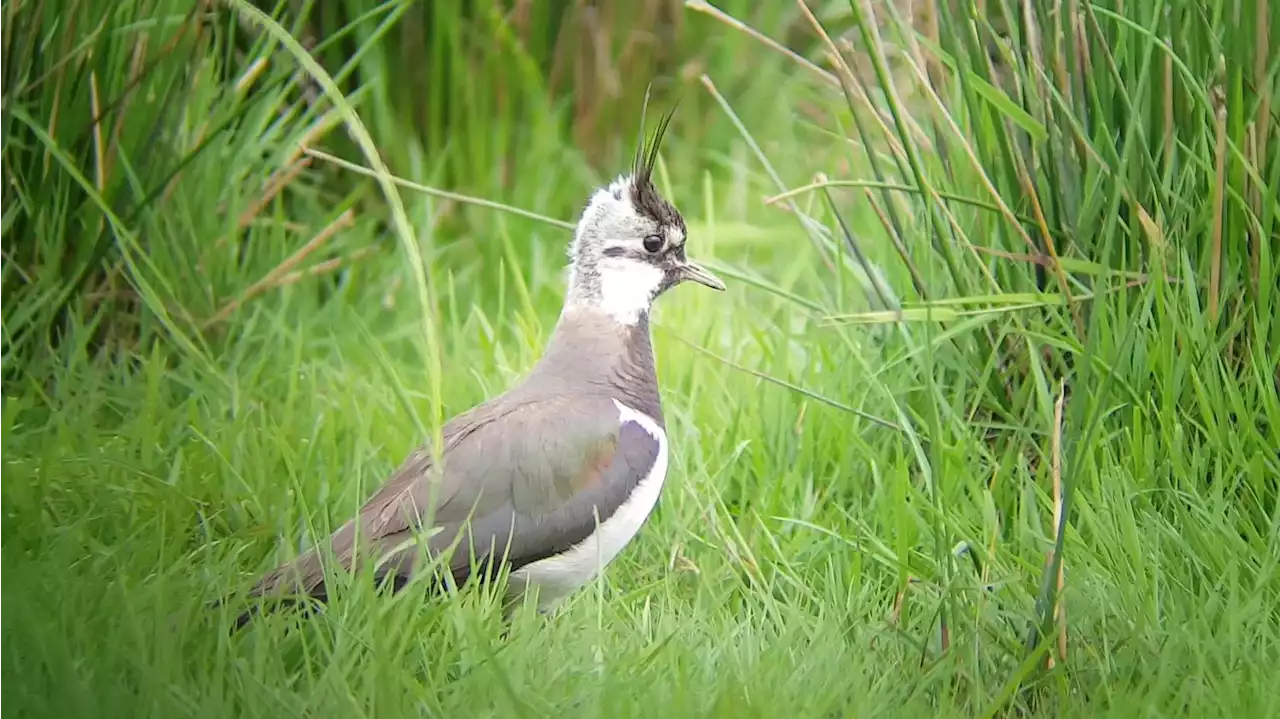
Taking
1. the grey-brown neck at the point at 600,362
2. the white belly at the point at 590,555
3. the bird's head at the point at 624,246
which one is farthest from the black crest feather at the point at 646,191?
the white belly at the point at 590,555

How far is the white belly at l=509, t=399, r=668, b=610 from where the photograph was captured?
3.43m

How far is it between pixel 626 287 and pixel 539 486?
67 centimetres

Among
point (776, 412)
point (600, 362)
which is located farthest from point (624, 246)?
point (776, 412)

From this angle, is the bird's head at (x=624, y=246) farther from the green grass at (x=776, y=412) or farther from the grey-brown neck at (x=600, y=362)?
the green grass at (x=776, y=412)

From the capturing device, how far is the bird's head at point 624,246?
3.92 metres

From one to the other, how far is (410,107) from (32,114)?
1.79m

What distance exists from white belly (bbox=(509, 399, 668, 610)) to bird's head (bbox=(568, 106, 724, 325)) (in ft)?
1.78

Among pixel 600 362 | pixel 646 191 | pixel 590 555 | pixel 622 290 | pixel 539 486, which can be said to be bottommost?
pixel 590 555

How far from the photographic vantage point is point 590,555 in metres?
3.46

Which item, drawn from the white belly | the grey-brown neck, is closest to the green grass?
the white belly

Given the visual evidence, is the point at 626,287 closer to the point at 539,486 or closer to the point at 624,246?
the point at 624,246

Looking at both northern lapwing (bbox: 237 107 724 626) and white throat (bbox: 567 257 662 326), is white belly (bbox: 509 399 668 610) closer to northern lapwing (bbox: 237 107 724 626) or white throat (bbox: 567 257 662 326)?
northern lapwing (bbox: 237 107 724 626)

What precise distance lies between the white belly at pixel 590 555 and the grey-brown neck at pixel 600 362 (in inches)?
11.4

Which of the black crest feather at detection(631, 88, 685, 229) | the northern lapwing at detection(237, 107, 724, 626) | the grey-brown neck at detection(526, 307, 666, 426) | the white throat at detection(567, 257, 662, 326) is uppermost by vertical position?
the black crest feather at detection(631, 88, 685, 229)
